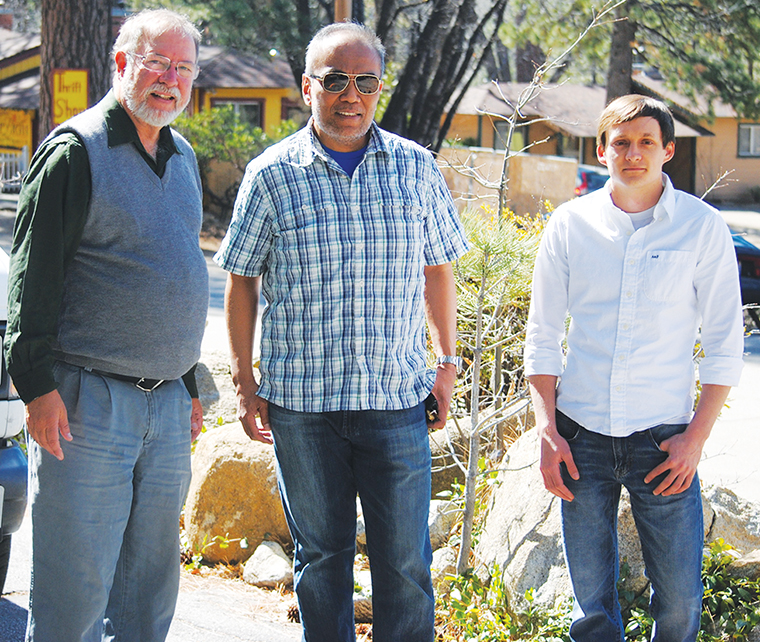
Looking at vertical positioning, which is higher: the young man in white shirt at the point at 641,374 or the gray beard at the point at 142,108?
the gray beard at the point at 142,108

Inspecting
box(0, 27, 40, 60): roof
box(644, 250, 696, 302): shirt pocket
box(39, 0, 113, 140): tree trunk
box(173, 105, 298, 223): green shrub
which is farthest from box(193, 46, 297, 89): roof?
box(644, 250, 696, 302): shirt pocket

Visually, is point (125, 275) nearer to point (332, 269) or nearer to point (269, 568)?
point (332, 269)

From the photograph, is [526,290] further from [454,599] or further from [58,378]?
[58,378]

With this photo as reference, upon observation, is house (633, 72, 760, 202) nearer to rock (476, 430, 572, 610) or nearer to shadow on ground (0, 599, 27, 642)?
rock (476, 430, 572, 610)

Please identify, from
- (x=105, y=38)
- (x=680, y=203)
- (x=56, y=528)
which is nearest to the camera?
(x=56, y=528)

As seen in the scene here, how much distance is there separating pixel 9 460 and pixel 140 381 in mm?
966

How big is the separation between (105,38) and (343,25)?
6231 mm

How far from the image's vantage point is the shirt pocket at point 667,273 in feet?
8.46

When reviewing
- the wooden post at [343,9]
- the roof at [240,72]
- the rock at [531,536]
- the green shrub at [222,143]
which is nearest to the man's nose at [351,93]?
the rock at [531,536]

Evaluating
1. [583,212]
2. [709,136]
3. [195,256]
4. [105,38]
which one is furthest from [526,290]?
[709,136]

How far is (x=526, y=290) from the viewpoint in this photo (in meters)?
3.79

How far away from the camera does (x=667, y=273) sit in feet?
8.46

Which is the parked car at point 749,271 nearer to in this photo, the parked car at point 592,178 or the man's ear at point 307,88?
the man's ear at point 307,88

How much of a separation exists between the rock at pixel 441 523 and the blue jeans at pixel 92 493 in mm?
1765
